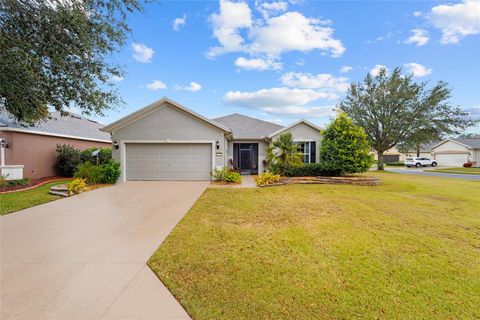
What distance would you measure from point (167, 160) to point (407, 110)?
24.5 metres

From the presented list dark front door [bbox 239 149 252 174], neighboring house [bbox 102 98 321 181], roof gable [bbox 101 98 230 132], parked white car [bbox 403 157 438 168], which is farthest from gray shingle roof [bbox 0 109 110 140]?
parked white car [bbox 403 157 438 168]

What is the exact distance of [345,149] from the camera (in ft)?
42.4

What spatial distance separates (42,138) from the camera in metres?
14.9

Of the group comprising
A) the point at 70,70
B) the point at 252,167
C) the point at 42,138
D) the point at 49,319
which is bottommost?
the point at 49,319

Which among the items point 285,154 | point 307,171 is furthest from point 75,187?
point 307,171

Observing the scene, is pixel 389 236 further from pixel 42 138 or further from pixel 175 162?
pixel 42 138

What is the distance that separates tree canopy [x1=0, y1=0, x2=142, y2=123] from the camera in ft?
18.7

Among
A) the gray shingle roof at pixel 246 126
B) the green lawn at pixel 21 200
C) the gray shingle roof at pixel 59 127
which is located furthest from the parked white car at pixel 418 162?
the green lawn at pixel 21 200

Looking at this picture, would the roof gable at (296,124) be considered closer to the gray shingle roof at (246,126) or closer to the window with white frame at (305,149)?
the window with white frame at (305,149)

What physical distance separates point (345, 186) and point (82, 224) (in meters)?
11.4

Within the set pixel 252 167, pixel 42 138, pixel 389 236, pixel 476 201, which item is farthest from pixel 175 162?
pixel 476 201

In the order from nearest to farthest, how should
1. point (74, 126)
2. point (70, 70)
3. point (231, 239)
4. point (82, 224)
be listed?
point (231, 239), point (82, 224), point (70, 70), point (74, 126)

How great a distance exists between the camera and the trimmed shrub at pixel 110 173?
12.6 m

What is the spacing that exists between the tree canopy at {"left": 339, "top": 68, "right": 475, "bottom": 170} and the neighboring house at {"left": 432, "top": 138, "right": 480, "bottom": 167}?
1409cm
